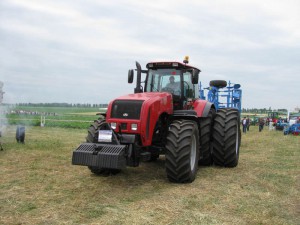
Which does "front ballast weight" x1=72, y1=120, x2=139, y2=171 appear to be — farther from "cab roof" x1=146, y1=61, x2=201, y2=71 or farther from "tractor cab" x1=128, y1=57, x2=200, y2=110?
"cab roof" x1=146, y1=61, x2=201, y2=71

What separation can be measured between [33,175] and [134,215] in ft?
11.3

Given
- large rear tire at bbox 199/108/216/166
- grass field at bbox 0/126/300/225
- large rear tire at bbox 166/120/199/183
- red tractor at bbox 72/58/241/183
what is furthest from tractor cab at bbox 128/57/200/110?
grass field at bbox 0/126/300/225

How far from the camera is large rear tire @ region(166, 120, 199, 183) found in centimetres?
659

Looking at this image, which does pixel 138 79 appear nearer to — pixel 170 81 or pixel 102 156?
pixel 170 81

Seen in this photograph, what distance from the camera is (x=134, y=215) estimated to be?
495cm

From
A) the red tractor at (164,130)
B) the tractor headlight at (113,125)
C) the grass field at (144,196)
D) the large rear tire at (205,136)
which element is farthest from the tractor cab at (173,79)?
the grass field at (144,196)

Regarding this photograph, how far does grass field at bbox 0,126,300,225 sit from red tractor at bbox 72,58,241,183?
0.46 m

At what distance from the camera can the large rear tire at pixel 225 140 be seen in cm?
857

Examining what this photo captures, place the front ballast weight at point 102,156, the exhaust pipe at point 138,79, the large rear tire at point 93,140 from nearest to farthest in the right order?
the front ballast weight at point 102,156 < the large rear tire at point 93,140 < the exhaust pipe at point 138,79

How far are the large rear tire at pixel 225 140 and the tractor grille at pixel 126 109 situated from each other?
2.81m

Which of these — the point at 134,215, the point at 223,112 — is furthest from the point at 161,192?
the point at 223,112

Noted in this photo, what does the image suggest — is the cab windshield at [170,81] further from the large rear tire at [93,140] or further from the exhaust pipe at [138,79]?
the large rear tire at [93,140]

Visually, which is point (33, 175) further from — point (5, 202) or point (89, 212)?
point (89, 212)

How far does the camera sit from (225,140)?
856cm
